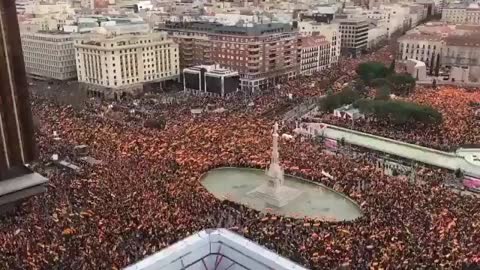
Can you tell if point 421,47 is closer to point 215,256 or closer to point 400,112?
point 400,112

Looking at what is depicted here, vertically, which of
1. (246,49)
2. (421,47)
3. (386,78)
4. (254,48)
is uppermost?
(254,48)

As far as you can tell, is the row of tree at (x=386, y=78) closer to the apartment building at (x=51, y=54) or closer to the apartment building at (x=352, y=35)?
the apartment building at (x=352, y=35)

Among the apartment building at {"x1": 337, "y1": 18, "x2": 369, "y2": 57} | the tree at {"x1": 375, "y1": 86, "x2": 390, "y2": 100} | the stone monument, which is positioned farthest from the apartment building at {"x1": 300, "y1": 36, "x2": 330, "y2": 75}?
the stone monument

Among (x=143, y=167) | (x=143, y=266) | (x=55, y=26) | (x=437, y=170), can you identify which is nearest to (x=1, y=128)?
(x=143, y=167)

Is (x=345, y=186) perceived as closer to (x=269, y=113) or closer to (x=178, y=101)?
(x=269, y=113)

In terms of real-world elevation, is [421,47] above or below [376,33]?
above

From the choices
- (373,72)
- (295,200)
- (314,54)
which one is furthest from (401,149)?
(314,54)
